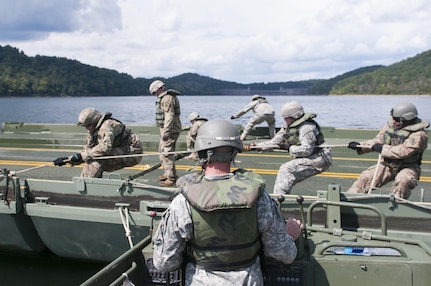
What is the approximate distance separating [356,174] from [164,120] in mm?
4331

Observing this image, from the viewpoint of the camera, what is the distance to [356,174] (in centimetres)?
1002

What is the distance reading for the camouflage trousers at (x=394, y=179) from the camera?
6055 millimetres

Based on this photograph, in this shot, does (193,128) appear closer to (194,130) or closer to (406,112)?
(194,130)

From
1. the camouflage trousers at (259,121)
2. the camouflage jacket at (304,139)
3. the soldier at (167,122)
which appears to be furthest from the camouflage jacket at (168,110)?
the camouflage trousers at (259,121)

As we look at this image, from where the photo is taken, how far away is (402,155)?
6.04 m

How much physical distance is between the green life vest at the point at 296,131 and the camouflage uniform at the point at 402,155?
753 mm

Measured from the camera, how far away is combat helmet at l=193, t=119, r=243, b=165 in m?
3.13

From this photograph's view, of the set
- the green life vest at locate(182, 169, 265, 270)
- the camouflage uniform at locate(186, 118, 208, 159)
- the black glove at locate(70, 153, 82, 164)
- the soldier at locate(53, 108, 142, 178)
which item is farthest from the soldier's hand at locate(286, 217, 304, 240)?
the camouflage uniform at locate(186, 118, 208, 159)

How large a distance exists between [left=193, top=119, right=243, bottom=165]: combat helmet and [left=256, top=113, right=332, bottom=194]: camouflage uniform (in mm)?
3339

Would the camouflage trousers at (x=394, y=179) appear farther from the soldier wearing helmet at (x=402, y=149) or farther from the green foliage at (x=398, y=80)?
the green foliage at (x=398, y=80)

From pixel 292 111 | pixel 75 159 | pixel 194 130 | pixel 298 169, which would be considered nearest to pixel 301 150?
pixel 298 169

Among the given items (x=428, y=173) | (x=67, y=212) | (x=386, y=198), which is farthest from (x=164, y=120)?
(x=428, y=173)

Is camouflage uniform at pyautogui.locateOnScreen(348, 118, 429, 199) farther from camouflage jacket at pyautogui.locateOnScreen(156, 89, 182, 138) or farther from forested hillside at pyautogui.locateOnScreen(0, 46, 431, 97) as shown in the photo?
forested hillside at pyautogui.locateOnScreen(0, 46, 431, 97)

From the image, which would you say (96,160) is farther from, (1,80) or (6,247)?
(1,80)
